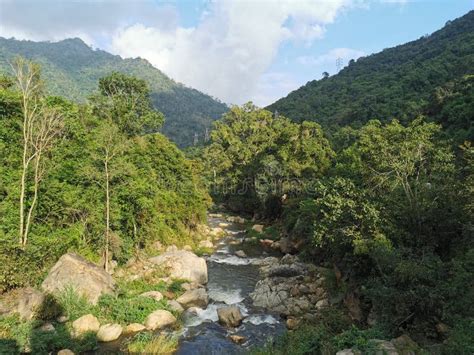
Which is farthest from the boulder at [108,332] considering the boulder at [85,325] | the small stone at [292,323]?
the small stone at [292,323]

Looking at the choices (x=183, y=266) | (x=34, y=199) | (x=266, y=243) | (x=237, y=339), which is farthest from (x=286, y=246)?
(x=34, y=199)

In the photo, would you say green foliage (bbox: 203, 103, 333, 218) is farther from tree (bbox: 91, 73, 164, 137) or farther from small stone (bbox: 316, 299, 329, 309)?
small stone (bbox: 316, 299, 329, 309)

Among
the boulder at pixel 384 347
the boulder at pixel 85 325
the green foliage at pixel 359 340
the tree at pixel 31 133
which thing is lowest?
the boulder at pixel 85 325

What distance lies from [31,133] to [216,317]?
16.2 m

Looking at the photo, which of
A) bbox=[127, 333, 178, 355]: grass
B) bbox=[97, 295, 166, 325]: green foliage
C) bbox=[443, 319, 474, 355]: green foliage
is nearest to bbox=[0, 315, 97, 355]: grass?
bbox=[127, 333, 178, 355]: grass

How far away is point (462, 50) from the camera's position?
95125 mm

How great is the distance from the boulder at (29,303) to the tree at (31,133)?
308 cm

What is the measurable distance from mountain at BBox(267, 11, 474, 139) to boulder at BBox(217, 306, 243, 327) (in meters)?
36.9

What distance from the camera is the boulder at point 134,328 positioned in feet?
61.4

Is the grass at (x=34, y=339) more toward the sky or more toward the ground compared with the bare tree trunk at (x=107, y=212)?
more toward the ground

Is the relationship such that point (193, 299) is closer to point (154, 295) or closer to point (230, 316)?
point (154, 295)

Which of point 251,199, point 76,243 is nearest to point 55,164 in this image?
point 76,243

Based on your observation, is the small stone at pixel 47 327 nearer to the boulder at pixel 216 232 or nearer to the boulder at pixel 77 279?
the boulder at pixel 77 279

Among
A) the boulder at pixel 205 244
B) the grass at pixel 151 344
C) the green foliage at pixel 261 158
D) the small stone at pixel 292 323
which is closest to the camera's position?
the grass at pixel 151 344
